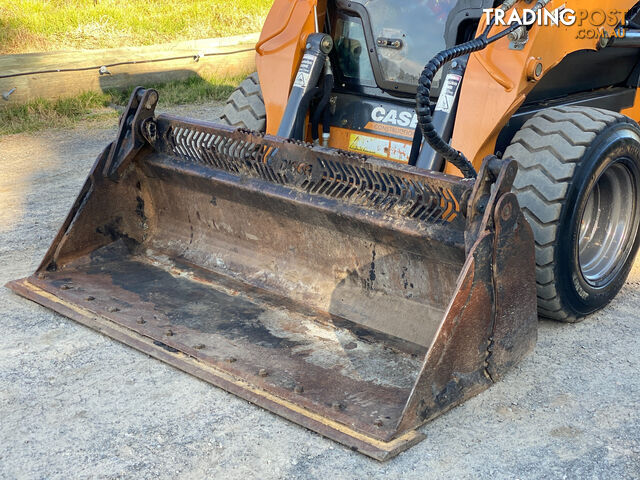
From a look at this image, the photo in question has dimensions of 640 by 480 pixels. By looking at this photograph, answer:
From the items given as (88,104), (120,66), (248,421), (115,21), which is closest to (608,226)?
(248,421)

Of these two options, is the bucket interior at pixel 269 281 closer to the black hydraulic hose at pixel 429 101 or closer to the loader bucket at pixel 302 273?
the loader bucket at pixel 302 273

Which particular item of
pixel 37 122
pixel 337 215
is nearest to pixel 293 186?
pixel 337 215

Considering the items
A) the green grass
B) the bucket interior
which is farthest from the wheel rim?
the green grass

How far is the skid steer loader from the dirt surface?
92 millimetres

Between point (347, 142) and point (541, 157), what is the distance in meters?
1.27

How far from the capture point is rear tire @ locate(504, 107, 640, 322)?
358 centimetres

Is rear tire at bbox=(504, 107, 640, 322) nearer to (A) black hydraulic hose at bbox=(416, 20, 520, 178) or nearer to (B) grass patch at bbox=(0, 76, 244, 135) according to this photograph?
(A) black hydraulic hose at bbox=(416, 20, 520, 178)

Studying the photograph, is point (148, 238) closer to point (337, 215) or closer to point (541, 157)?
point (337, 215)

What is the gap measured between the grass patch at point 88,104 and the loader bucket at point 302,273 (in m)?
4.10

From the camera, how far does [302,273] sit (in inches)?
154

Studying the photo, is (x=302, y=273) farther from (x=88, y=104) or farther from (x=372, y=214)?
(x=88, y=104)

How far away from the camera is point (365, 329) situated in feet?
11.8

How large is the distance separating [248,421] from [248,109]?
233 centimetres

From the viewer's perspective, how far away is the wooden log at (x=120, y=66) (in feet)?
26.9
